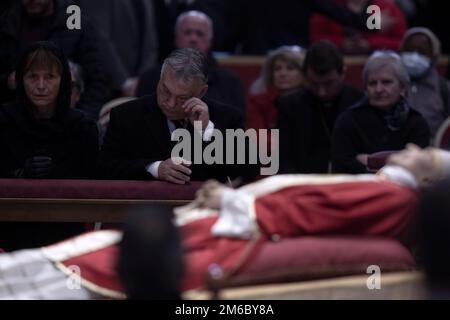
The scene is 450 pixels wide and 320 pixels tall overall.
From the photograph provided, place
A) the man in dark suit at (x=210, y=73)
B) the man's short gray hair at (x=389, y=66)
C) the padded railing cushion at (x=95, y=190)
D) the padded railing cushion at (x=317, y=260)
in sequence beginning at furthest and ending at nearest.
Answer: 1. the man in dark suit at (x=210, y=73)
2. the man's short gray hair at (x=389, y=66)
3. the padded railing cushion at (x=95, y=190)
4. the padded railing cushion at (x=317, y=260)

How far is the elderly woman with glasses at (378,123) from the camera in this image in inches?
289

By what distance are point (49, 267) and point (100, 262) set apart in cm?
20

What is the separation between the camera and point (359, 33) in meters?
9.96

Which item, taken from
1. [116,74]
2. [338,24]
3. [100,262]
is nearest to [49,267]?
[100,262]

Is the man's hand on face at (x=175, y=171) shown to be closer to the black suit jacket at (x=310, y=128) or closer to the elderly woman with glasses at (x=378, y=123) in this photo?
the elderly woman with glasses at (x=378, y=123)

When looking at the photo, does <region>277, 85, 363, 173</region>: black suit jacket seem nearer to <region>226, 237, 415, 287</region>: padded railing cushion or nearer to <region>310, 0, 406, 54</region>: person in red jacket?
<region>310, 0, 406, 54</region>: person in red jacket

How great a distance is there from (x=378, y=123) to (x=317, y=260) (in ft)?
8.05

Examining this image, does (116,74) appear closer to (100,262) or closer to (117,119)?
(117,119)

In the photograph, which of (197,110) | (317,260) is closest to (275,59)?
(197,110)

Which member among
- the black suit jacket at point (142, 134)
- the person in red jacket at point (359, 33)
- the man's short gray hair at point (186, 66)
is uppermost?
the person in red jacket at point (359, 33)

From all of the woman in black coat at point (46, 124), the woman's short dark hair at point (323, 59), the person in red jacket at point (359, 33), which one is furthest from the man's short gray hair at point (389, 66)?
the person in red jacket at point (359, 33)

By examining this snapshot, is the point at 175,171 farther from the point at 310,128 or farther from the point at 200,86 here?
the point at 310,128

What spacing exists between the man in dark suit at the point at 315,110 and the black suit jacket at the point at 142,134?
56.1 inches

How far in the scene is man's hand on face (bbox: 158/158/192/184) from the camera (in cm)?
620
